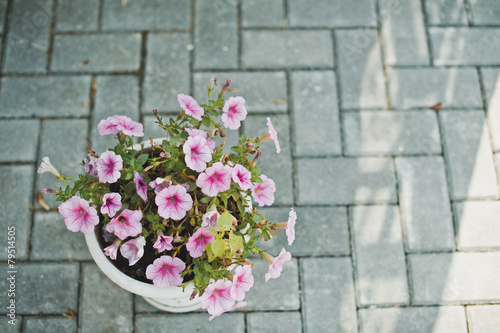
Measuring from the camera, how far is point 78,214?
1488 mm

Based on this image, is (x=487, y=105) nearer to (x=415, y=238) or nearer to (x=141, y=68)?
(x=415, y=238)

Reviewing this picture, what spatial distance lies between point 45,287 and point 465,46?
2573 millimetres

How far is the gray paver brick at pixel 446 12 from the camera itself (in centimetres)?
275

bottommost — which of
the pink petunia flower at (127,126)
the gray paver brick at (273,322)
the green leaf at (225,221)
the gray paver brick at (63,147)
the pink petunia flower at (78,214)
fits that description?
the gray paver brick at (273,322)

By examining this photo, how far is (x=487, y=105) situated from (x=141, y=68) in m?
1.91

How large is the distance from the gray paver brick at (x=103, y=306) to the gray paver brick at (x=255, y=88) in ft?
3.41

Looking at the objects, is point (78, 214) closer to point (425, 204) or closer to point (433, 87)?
point (425, 204)

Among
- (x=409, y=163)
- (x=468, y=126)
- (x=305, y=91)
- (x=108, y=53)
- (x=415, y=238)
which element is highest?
(x=108, y=53)

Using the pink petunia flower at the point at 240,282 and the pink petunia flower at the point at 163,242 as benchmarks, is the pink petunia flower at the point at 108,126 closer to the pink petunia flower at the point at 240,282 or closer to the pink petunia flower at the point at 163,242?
the pink petunia flower at the point at 163,242

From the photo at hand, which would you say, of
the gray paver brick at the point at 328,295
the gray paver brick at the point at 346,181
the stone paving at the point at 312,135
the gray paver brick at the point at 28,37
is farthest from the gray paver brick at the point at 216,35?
the gray paver brick at the point at 328,295

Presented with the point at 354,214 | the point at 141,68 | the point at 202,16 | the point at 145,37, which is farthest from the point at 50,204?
the point at 354,214

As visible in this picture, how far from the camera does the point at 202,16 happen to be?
270 cm

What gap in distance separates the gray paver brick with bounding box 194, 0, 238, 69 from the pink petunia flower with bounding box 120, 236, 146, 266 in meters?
1.32

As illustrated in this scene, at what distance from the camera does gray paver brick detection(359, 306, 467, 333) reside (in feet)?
7.39
